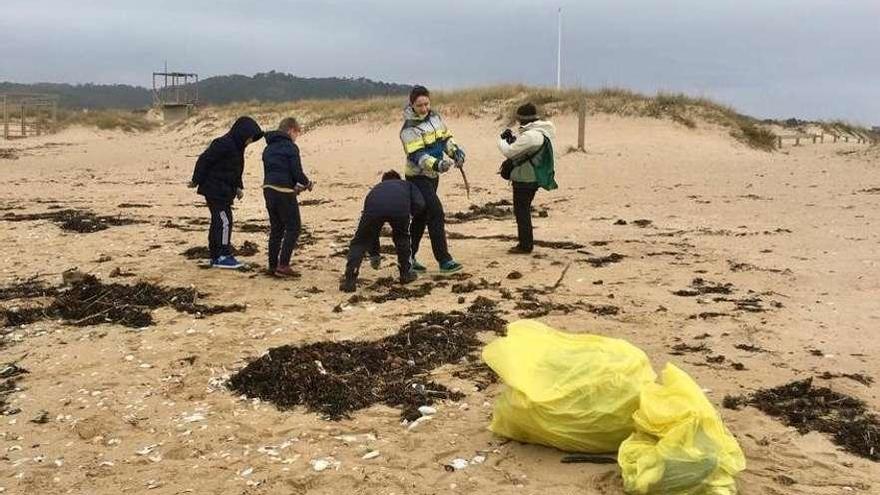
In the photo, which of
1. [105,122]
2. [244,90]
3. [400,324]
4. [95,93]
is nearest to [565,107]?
[400,324]

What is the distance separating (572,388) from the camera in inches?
132

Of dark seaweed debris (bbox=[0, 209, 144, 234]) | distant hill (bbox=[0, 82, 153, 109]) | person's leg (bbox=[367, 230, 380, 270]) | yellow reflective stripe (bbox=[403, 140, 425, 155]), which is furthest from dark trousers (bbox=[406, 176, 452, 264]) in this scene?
distant hill (bbox=[0, 82, 153, 109])

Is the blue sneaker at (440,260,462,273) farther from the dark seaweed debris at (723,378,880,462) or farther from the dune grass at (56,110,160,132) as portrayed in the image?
the dune grass at (56,110,160,132)

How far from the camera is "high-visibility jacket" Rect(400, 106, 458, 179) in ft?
24.0

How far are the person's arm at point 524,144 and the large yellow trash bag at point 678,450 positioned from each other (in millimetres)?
5260

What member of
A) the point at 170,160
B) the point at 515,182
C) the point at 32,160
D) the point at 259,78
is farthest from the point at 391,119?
the point at 259,78

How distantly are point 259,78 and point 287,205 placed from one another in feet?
444

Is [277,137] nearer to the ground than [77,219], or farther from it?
farther from it

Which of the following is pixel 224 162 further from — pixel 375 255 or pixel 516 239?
pixel 516 239

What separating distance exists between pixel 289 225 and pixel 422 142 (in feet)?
4.97

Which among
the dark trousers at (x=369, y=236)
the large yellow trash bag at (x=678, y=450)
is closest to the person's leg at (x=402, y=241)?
the dark trousers at (x=369, y=236)

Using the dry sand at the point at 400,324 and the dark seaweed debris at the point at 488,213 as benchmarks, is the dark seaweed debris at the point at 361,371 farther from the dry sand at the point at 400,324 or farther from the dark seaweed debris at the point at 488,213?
the dark seaweed debris at the point at 488,213

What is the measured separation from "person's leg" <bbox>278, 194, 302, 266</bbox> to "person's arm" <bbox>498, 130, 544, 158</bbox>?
2.27 metres

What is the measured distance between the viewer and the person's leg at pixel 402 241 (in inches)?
275
